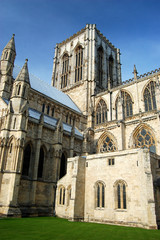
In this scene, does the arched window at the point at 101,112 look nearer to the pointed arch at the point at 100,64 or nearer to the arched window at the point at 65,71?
the pointed arch at the point at 100,64

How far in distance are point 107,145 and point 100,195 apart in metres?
12.1

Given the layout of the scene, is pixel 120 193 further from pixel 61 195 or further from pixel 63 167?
pixel 63 167

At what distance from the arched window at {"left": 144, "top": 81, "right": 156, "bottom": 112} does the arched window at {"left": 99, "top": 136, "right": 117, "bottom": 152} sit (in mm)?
7384

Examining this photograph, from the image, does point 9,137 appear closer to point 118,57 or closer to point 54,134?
point 54,134

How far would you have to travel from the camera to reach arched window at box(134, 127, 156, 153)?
1064 inches

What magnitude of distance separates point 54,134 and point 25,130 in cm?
575

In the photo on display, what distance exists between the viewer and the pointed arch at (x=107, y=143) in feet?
102

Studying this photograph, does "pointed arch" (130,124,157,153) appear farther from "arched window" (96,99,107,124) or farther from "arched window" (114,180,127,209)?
"arched window" (114,180,127,209)

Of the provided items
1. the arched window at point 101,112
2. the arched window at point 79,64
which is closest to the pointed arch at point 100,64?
the arched window at point 79,64

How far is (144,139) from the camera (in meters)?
28.0

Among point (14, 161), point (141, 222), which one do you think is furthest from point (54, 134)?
point (141, 222)

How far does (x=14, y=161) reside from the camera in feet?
68.2

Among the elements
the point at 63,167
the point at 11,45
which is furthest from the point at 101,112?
the point at 11,45

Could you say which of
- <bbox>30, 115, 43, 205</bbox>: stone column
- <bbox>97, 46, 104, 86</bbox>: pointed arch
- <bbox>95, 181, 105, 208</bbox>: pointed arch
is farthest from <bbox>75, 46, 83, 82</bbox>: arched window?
<bbox>95, 181, 105, 208</bbox>: pointed arch
